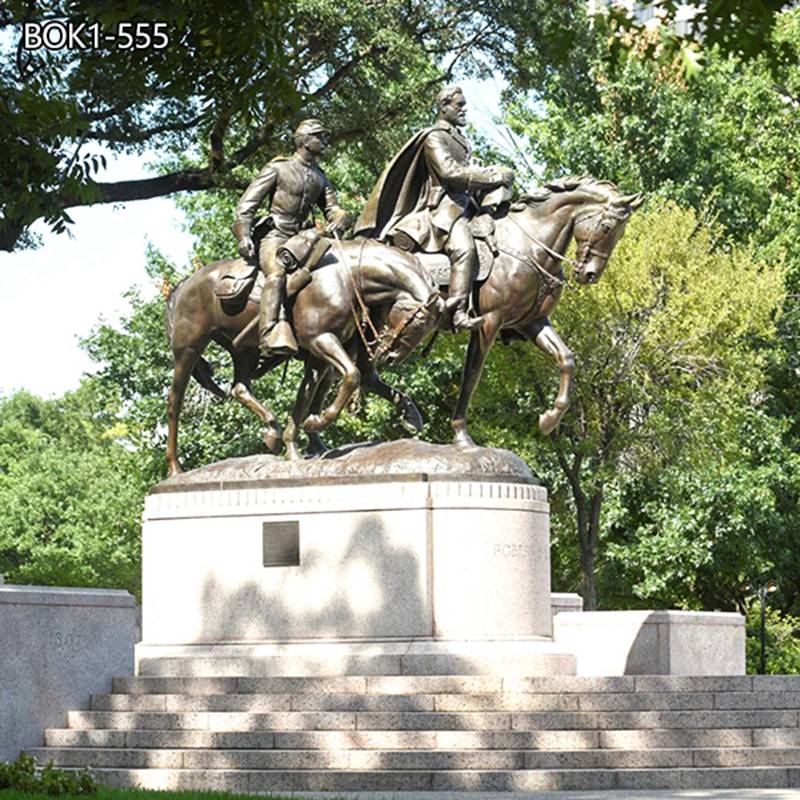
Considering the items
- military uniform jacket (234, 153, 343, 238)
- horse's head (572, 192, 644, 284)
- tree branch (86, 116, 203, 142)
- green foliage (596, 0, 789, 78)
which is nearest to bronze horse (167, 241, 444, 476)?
military uniform jacket (234, 153, 343, 238)

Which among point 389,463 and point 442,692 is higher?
point 389,463

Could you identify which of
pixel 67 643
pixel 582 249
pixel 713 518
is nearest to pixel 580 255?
pixel 582 249

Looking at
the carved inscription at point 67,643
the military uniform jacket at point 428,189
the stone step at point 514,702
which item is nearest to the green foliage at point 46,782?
the stone step at point 514,702

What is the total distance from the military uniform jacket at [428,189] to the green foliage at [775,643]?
17.1 meters

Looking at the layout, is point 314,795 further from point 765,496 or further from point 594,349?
point 765,496

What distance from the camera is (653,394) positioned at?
118 ft

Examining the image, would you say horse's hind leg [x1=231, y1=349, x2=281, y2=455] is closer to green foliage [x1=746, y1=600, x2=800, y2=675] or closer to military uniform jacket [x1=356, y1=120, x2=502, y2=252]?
military uniform jacket [x1=356, y1=120, x2=502, y2=252]

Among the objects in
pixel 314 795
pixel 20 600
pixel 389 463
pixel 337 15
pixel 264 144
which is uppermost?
pixel 337 15

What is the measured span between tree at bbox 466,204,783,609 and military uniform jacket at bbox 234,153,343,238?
1592cm

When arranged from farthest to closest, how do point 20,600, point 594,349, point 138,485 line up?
point 138,485, point 594,349, point 20,600

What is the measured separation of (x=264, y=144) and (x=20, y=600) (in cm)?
1440

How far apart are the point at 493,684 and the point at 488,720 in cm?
110

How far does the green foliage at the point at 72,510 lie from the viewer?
49.2 meters

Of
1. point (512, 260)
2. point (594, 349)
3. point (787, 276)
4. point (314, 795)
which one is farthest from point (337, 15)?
point (314, 795)
